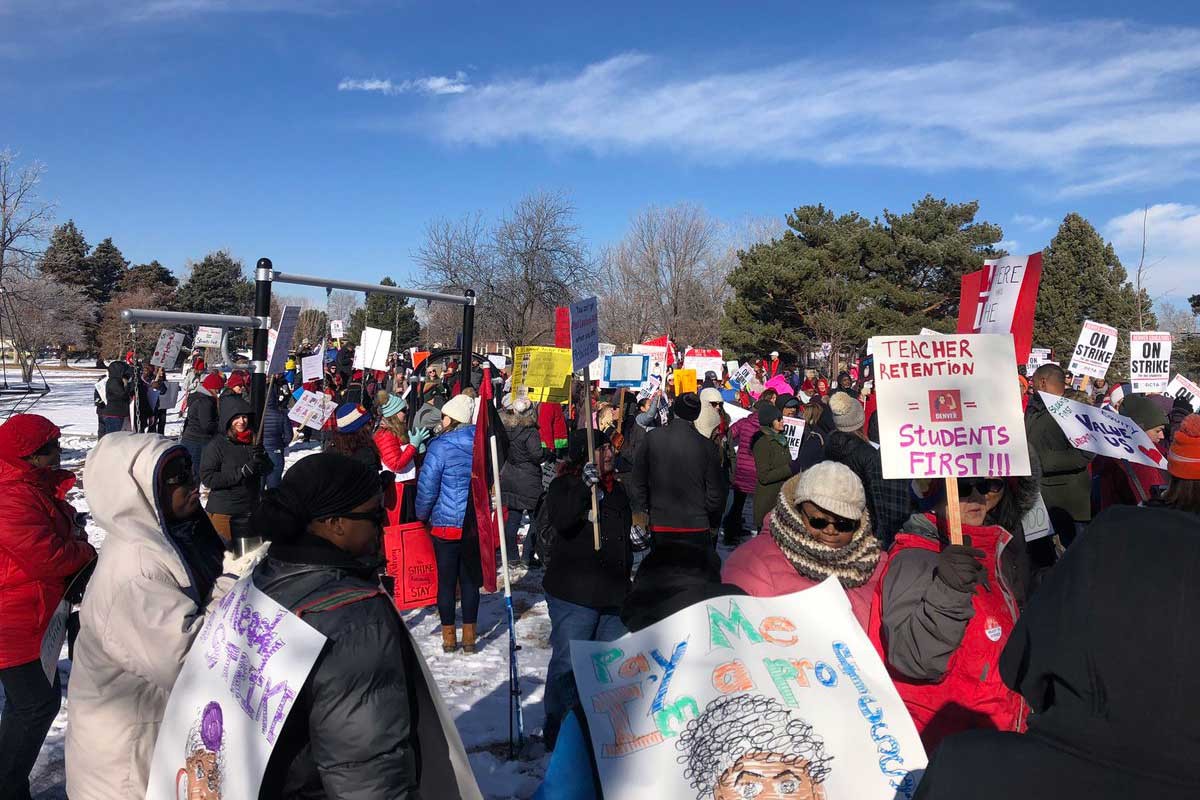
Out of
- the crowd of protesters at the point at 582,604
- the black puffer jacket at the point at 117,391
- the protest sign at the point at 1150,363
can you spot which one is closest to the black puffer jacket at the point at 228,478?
the crowd of protesters at the point at 582,604

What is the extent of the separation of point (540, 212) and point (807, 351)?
14.7 meters

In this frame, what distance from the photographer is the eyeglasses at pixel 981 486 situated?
3.88 metres

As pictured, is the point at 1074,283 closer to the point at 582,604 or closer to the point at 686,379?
the point at 686,379

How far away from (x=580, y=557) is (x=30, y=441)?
9.29ft

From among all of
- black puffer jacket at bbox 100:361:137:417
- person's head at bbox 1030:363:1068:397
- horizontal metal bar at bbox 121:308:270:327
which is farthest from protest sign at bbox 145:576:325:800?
black puffer jacket at bbox 100:361:137:417

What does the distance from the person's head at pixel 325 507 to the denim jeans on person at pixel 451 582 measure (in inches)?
168

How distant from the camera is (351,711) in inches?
82.9

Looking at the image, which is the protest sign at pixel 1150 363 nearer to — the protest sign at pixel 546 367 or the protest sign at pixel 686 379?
the protest sign at pixel 686 379

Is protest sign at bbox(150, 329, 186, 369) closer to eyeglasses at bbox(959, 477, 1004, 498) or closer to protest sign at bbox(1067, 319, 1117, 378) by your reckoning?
protest sign at bbox(1067, 319, 1117, 378)

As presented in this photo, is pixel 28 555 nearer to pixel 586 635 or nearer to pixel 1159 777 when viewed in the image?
pixel 586 635

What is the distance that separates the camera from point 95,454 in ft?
10.4

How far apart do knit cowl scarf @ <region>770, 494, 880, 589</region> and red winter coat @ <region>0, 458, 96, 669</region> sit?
3.16 metres

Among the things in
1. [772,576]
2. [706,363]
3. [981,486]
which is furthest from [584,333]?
[706,363]

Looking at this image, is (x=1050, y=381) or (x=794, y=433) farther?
(x=794, y=433)
